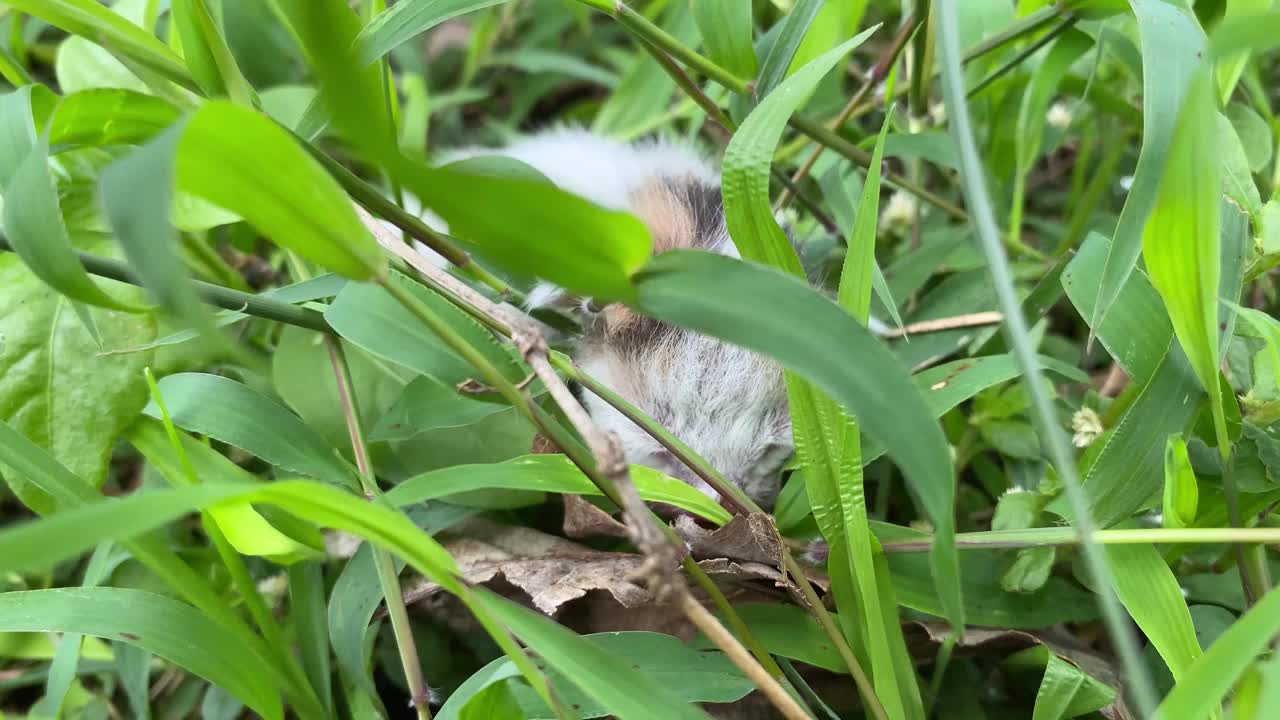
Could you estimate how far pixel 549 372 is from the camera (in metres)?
0.78

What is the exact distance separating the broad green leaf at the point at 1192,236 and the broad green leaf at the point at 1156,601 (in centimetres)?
17

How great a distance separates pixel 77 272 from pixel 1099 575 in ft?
2.87

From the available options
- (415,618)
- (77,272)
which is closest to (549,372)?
(77,272)

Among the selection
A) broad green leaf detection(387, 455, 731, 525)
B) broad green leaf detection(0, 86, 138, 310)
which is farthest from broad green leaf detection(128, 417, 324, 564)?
broad green leaf detection(0, 86, 138, 310)

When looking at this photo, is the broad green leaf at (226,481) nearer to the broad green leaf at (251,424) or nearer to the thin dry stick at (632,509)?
the broad green leaf at (251,424)

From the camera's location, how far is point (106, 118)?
1.06m

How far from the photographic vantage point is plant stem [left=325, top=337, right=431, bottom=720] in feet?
3.07

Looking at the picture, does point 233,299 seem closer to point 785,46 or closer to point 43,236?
point 43,236

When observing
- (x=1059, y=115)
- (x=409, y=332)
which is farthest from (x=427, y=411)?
(x=1059, y=115)

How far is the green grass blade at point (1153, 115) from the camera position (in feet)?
2.90

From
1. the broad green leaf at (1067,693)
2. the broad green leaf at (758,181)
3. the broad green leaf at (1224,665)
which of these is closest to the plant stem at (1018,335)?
the broad green leaf at (1224,665)

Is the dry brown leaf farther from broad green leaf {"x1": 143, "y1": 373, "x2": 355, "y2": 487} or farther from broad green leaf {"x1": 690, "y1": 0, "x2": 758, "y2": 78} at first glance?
broad green leaf {"x1": 690, "y1": 0, "x2": 758, "y2": 78}

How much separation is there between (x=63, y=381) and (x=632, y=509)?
0.94 metres

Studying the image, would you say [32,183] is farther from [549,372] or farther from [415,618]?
[415,618]
